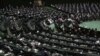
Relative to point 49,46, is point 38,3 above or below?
above

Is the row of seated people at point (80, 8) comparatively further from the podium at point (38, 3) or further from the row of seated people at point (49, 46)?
the row of seated people at point (49, 46)

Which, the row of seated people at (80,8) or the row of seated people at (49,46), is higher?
the row of seated people at (80,8)

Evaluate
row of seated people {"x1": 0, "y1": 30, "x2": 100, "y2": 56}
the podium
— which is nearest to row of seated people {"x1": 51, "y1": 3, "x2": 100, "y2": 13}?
the podium

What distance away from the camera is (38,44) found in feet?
53.5

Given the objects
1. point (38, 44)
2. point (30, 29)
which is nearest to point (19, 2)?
point (30, 29)

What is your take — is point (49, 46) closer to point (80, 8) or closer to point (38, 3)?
point (80, 8)

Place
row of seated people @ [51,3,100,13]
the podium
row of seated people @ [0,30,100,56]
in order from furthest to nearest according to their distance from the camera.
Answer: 1. the podium
2. row of seated people @ [51,3,100,13]
3. row of seated people @ [0,30,100,56]

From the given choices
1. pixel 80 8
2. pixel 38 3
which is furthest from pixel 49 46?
pixel 38 3

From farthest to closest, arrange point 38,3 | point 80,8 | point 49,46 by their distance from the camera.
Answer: point 38,3 < point 80,8 < point 49,46

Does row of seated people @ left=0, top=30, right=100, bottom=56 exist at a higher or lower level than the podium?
lower

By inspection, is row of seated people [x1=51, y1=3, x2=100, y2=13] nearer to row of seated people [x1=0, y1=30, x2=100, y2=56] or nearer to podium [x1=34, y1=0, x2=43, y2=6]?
podium [x1=34, y1=0, x2=43, y2=6]

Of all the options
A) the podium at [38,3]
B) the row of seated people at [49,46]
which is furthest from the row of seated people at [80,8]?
the row of seated people at [49,46]

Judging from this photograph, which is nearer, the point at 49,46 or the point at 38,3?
the point at 49,46

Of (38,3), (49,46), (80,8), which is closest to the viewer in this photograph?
(49,46)
